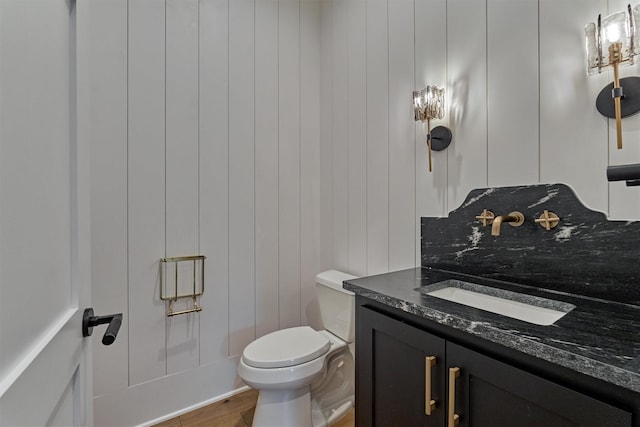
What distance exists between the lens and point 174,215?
1772 millimetres

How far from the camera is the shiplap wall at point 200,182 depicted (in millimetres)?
1601

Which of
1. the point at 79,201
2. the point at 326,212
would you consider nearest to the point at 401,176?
the point at 326,212

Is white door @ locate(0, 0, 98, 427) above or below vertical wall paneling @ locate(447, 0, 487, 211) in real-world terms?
below

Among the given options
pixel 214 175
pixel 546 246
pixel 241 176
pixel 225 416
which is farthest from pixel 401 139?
pixel 225 416

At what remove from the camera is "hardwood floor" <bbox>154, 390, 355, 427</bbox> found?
1.71m

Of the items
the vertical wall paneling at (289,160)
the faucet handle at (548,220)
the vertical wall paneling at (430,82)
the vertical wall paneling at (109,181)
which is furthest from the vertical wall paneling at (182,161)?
the faucet handle at (548,220)

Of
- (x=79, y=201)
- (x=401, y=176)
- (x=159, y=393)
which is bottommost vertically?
(x=159, y=393)

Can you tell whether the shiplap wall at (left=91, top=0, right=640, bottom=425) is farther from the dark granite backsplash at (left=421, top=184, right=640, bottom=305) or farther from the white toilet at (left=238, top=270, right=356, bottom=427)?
the white toilet at (left=238, top=270, right=356, bottom=427)

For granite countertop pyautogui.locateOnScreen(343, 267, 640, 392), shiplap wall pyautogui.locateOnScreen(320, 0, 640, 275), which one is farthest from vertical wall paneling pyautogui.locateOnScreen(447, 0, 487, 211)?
granite countertop pyautogui.locateOnScreen(343, 267, 640, 392)

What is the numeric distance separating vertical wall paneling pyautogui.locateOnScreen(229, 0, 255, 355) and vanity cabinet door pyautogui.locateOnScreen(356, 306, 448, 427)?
102cm

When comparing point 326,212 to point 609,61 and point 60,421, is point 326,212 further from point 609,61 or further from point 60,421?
point 60,421

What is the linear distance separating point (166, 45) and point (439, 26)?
1456 millimetres

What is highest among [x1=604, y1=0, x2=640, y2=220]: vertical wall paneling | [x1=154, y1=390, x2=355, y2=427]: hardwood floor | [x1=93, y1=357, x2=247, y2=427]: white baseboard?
[x1=604, y1=0, x2=640, y2=220]: vertical wall paneling

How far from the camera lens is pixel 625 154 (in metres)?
0.97
